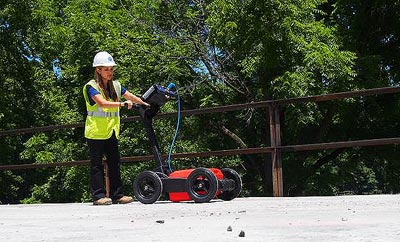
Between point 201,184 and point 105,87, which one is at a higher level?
point 105,87

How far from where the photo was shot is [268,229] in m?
3.23

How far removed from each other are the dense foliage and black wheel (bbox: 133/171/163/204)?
8.11 metres

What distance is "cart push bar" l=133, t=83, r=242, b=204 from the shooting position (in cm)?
558

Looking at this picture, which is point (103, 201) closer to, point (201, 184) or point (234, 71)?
point (201, 184)

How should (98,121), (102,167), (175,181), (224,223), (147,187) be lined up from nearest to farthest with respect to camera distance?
(224,223) < (175,181) < (147,187) < (98,121) < (102,167)

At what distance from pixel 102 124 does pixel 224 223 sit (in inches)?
108

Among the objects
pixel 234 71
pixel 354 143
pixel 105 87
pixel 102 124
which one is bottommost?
pixel 354 143

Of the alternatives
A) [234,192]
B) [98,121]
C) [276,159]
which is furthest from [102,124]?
[276,159]

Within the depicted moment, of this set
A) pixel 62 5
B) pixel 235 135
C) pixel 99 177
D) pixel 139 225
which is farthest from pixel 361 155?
pixel 139 225

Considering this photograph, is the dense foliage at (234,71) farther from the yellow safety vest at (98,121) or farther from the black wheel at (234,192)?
the yellow safety vest at (98,121)

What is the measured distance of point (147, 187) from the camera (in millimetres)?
5895

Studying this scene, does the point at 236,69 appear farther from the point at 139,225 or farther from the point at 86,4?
the point at 139,225

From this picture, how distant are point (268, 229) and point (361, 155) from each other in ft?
55.0

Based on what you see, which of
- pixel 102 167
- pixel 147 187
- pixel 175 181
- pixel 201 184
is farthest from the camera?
pixel 102 167
